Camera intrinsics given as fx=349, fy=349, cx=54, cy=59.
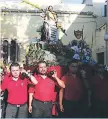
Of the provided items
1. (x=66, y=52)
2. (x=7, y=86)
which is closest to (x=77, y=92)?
(x=7, y=86)

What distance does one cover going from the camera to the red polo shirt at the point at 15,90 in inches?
235

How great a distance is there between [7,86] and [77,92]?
4.82 ft

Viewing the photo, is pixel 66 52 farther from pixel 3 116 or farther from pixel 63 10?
pixel 63 10

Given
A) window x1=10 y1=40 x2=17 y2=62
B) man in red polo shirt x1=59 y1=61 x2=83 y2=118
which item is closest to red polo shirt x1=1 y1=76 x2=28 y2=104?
man in red polo shirt x1=59 y1=61 x2=83 y2=118

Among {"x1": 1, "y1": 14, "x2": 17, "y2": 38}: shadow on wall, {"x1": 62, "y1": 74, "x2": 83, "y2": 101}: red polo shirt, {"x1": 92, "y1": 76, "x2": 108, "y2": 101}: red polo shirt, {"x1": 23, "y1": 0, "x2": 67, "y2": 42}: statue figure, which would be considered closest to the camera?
{"x1": 62, "y1": 74, "x2": 83, "y2": 101}: red polo shirt

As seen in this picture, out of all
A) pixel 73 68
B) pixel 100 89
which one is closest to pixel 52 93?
pixel 73 68

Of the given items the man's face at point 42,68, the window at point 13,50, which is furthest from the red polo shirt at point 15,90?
the window at point 13,50

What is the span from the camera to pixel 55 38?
36.5 feet

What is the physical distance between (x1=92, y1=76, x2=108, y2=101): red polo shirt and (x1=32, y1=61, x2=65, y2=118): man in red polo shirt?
1.21 metres

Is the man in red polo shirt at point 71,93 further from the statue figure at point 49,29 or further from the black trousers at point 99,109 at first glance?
the statue figure at point 49,29

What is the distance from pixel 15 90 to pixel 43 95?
0.49 metres

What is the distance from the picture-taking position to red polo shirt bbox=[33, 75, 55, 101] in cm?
607

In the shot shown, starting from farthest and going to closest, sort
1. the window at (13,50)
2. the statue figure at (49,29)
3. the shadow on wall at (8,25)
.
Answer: the shadow on wall at (8,25) < the window at (13,50) < the statue figure at (49,29)

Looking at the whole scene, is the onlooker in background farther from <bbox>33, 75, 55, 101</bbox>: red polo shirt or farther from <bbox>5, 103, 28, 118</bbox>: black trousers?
<bbox>5, 103, 28, 118</bbox>: black trousers
